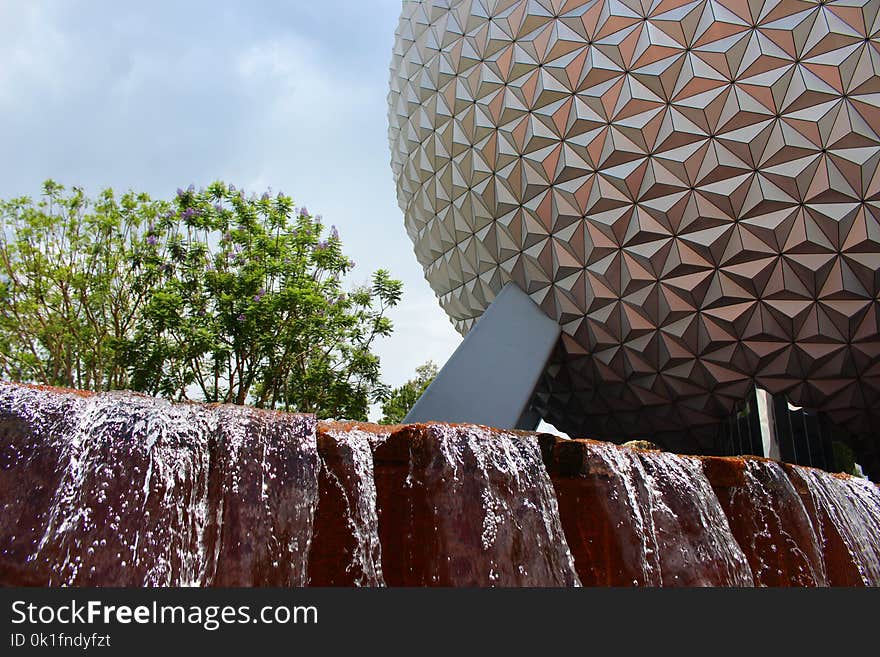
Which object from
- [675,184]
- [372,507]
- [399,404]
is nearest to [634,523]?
[372,507]

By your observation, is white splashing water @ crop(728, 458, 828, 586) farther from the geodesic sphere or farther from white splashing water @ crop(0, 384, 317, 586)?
the geodesic sphere

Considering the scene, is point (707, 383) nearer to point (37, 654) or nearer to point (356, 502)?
point (356, 502)

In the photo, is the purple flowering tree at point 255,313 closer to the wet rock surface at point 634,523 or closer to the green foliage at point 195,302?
the green foliage at point 195,302

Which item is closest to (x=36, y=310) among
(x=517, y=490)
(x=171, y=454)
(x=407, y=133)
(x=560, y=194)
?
(x=407, y=133)

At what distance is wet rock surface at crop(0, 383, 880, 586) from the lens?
4879 mm

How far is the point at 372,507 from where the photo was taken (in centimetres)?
608

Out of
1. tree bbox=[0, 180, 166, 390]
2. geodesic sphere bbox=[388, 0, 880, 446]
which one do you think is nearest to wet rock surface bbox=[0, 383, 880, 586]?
geodesic sphere bbox=[388, 0, 880, 446]

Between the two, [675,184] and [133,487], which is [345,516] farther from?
[675,184]

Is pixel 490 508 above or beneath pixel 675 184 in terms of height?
beneath

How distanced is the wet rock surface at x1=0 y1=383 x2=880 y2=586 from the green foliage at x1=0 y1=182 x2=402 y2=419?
422 inches

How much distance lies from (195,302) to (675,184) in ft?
38.0

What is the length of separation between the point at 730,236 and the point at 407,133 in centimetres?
762

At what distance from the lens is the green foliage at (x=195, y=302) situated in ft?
54.1

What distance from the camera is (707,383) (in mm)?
13742
